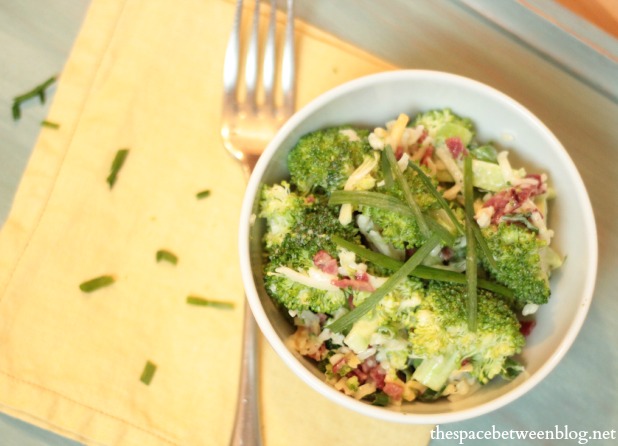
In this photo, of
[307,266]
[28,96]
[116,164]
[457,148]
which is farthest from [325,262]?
[28,96]

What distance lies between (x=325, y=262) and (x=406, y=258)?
0.16 metres

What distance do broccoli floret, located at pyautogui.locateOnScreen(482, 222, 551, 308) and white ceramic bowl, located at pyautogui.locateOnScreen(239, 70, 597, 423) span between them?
0.23ft

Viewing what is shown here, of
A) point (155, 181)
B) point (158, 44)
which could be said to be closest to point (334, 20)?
point (158, 44)

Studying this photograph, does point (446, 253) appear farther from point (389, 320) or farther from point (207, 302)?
point (207, 302)

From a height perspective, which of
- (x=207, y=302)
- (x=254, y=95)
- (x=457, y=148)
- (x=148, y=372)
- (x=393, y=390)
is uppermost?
(x=457, y=148)

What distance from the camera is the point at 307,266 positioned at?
95 cm

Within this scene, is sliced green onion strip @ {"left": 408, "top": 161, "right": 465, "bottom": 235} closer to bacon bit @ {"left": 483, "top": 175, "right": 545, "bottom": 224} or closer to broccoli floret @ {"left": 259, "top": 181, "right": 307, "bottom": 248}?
bacon bit @ {"left": 483, "top": 175, "right": 545, "bottom": 224}

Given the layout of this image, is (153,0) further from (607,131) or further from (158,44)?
(607,131)

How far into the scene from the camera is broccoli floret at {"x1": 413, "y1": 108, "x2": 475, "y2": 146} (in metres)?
1.06

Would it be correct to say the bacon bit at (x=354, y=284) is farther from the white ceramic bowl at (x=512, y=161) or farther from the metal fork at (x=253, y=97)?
the metal fork at (x=253, y=97)

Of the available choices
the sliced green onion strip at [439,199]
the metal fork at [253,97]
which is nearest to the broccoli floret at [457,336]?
the sliced green onion strip at [439,199]

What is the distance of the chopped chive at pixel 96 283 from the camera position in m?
1.15

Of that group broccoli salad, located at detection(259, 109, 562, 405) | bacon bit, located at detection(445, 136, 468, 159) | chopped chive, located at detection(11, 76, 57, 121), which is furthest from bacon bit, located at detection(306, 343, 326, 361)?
chopped chive, located at detection(11, 76, 57, 121)

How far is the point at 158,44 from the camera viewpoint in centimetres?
125
